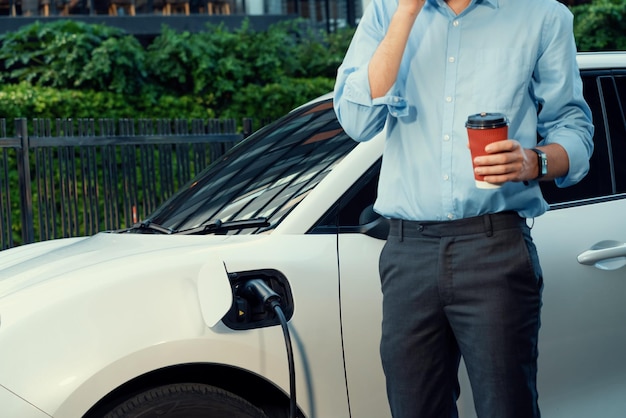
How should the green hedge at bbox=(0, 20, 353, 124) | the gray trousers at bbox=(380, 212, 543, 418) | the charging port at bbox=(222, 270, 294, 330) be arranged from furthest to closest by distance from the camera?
the green hedge at bbox=(0, 20, 353, 124) < the charging port at bbox=(222, 270, 294, 330) < the gray trousers at bbox=(380, 212, 543, 418)

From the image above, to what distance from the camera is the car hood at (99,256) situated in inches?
121

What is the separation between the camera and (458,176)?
99.7 inches

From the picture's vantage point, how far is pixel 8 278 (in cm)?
334

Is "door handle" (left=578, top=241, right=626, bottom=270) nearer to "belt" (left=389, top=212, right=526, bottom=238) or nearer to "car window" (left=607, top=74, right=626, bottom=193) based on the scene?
"car window" (left=607, top=74, right=626, bottom=193)

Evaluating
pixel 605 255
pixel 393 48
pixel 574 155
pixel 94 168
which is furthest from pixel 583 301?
pixel 94 168

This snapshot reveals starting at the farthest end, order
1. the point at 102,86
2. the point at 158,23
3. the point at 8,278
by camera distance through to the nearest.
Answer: the point at 158,23 → the point at 102,86 → the point at 8,278

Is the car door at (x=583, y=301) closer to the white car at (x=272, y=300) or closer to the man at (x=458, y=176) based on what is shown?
the white car at (x=272, y=300)

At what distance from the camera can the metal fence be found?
724cm

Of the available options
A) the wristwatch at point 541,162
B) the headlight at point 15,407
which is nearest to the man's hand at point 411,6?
the wristwatch at point 541,162

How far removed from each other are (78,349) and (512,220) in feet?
4.23

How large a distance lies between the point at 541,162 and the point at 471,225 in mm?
235

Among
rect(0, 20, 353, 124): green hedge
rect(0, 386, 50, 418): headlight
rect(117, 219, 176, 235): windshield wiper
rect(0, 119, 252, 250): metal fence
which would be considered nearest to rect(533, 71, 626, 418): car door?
rect(117, 219, 176, 235): windshield wiper

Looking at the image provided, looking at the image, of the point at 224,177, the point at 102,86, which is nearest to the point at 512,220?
the point at 224,177

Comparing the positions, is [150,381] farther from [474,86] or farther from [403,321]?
[474,86]
